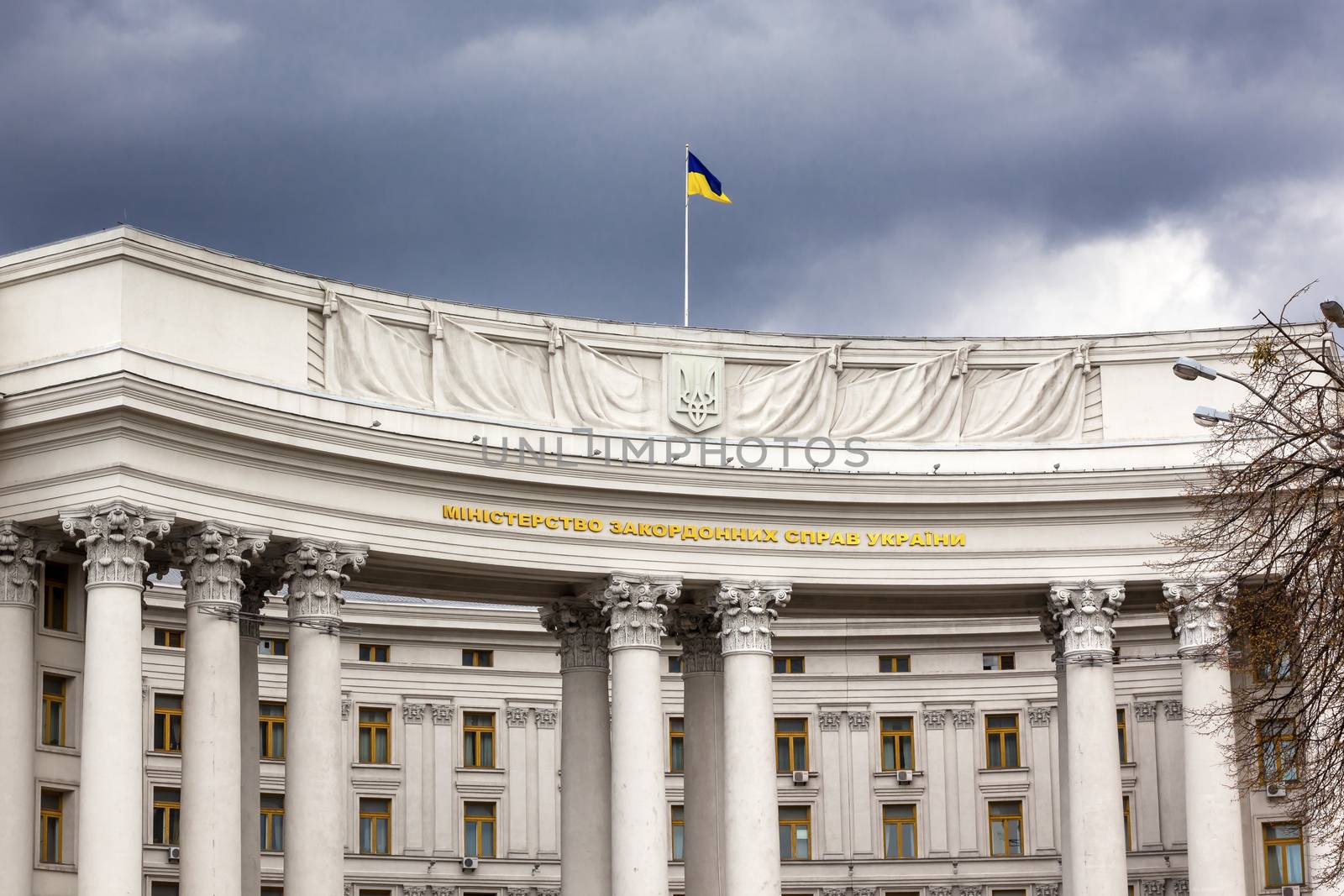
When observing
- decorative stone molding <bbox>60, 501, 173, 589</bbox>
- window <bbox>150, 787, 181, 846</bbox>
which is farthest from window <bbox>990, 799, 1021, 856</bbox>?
decorative stone molding <bbox>60, 501, 173, 589</bbox>

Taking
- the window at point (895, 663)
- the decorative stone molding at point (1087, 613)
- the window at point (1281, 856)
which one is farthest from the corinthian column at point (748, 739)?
the window at point (895, 663)

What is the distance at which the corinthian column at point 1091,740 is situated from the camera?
5362cm

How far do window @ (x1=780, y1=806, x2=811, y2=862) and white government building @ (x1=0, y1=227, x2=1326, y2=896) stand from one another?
60.2ft

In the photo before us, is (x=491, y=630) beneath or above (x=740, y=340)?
beneath

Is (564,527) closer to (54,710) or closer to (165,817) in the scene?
(54,710)

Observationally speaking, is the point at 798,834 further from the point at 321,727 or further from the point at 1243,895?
the point at 321,727

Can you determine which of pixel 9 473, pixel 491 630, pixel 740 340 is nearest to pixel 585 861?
pixel 740 340

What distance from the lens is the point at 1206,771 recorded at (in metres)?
53.6

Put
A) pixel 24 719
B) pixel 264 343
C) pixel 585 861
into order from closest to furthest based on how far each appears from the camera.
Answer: pixel 24 719 < pixel 264 343 < pixel 585 861

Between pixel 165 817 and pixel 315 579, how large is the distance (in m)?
25.6

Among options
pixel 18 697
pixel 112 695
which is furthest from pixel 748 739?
pixel 18 697

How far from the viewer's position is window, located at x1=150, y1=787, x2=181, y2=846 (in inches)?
2803

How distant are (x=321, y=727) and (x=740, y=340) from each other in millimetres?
14830

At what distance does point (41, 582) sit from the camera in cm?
4794
